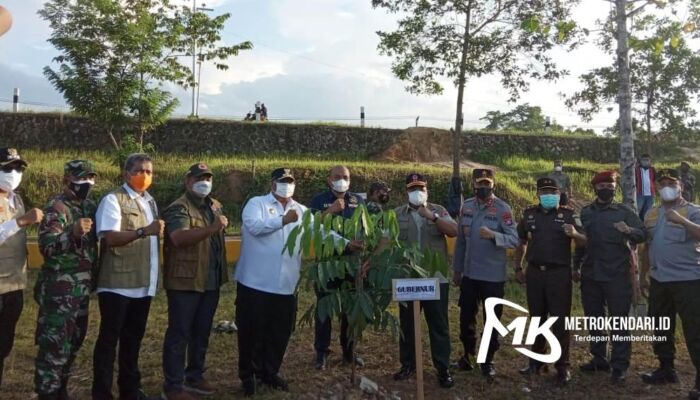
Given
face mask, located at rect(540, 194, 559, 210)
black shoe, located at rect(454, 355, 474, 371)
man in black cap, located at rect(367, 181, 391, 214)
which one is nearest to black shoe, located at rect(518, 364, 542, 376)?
black shoe, located at rect(454, 355, 474, 371)

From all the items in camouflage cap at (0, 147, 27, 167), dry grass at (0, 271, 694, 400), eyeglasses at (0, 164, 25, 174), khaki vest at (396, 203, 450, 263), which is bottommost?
dry grass at (0, 271, 694, 400)

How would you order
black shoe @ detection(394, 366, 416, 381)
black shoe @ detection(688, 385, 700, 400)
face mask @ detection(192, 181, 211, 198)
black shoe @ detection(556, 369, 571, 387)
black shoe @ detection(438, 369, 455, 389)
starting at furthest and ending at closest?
black shoe @ detection(556, 369, 571, 387), black shoe @ detection(394, 366, 416, 381), black shoe @ detection(438, 369, 455, 389), black shoe @ detection(688, 385, 700, 400), face mask @ detection(192, 181, 211, 198)

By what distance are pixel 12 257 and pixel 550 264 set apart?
13.7 ft

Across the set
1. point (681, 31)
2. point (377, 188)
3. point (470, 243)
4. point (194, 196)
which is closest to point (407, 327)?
point (470, 243)

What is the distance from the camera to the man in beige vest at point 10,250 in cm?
368

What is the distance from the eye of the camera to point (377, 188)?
16.5 feet

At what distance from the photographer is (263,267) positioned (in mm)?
4199

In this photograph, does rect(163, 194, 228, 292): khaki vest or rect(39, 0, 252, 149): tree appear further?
rect(39, 0, 252, 149): tree

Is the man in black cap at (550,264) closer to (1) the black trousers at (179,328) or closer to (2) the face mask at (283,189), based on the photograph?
(2) the face mask at (283,189)

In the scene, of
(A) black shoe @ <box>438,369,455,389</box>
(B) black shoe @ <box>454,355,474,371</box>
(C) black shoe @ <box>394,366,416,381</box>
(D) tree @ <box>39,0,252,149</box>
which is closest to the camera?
(A) black shoe @ <box>438,369,455,389</box>

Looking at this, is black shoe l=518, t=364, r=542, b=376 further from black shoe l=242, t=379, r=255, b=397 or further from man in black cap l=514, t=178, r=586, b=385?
black shoe l=242, t=379, r=255, b=397

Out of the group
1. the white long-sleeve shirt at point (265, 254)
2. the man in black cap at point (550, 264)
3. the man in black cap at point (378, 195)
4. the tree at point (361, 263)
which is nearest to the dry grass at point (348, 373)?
the man in black cap at point (550, 264)

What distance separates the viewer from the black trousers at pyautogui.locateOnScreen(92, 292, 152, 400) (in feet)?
12.6

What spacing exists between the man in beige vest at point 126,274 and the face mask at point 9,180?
61 centimetres
